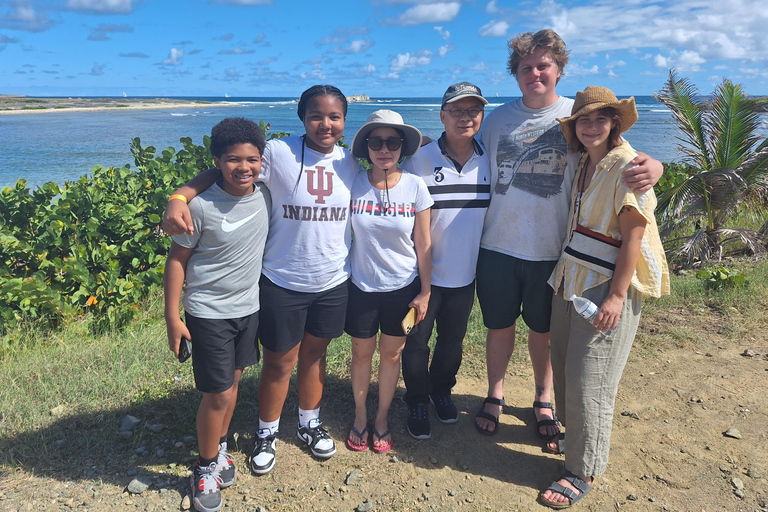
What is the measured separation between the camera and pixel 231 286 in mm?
2832

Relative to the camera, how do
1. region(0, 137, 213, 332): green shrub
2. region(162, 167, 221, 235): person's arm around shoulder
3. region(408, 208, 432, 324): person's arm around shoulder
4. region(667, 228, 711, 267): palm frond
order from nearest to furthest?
region(162, 167, 221, 235): person's arm around shoulder
region(408, 208, 432, 324): person's arm around shoulder
region(0, 137, 213, 332): green shrub
region(667, 228, 711, 267): palm frond

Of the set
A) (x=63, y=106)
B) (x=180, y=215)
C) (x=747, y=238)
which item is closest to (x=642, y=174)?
(x=180, y=215)

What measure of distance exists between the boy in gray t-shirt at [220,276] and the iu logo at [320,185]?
0.27m

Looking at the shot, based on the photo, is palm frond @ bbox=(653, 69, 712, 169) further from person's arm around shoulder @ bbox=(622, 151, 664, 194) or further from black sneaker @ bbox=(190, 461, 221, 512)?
black sneaker @ bbox=(190, 461, 221, 512)

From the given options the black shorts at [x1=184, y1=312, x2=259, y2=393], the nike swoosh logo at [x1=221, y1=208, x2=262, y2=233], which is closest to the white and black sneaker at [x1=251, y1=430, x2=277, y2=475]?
the black shorts at [x1=184, y1=312, x2=259, y2=393]

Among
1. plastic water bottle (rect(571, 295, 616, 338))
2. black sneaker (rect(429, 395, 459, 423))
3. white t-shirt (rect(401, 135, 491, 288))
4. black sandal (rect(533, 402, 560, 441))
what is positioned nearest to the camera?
plastic water bottle (rect(571, 295, 616, 338))

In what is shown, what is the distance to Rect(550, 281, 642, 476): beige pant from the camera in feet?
9.53

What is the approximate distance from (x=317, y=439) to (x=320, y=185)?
5.34 ft

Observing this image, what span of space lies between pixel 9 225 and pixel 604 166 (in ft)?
17.6

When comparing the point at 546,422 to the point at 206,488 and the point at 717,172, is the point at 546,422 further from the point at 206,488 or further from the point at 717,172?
the point at 717,172

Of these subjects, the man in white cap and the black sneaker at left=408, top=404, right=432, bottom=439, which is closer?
the man in white cap

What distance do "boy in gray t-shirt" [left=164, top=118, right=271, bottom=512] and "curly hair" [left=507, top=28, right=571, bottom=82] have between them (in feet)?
5.61

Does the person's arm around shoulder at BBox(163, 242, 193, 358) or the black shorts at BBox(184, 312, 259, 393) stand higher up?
the person's arm around shoulder at BBox(163, 242, 193, 358)

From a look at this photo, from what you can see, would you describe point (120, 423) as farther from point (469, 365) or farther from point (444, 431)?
point (469, 365)
